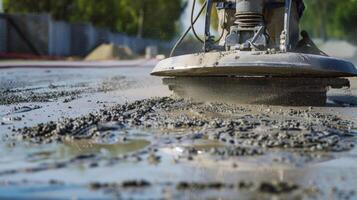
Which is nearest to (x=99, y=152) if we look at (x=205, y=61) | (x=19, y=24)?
(x=205, y=61)

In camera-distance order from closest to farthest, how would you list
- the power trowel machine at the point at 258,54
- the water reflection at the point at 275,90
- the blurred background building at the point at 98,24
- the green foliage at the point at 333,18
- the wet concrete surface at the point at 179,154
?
1. the wet concrete surface at the point at 179,154
2. the power trowel machine at the point at 258,54
3. the water reflection at the point at 275,90
4. the blurred background building at the point at 98,24
5. the green foliage at the point at 333,18

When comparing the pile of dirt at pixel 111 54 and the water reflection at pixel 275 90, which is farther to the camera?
the pile of dirt at pixel 111 54

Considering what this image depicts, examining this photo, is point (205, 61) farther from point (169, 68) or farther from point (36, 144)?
point (36, 144)

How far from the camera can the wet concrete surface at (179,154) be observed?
152 inches

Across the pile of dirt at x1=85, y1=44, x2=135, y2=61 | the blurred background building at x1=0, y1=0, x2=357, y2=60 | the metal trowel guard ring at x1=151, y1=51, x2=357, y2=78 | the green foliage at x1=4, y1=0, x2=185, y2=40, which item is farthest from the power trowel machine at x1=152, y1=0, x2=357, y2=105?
the green foliage at x1=4, y1=0, x2=185, y2=40

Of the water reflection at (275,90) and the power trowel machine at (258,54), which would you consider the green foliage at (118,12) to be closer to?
the power trowel machine at (258,54)

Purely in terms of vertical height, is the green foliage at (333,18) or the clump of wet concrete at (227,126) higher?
the green foliage at (333,18)

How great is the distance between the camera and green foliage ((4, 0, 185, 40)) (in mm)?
52750

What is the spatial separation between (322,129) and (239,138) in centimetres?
97

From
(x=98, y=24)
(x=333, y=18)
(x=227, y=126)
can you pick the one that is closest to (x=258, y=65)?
(x=227, y=126)

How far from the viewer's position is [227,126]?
614cm

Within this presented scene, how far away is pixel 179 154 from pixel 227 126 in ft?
4.21

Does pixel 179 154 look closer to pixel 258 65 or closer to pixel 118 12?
pixel 258 65

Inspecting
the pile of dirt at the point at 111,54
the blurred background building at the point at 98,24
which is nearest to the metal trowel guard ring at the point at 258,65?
the blurred background building at the point at 98,24
